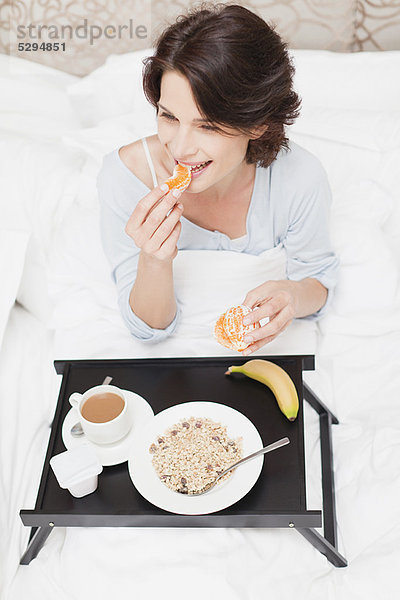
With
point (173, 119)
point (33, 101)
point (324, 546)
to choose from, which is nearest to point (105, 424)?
point (324, 546)

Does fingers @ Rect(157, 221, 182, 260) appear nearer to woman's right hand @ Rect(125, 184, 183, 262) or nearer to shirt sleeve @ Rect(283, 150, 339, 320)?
woman's right hand @ Rect(125, 184, 183, 262)

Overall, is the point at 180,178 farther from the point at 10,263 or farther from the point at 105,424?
the point at 10,263

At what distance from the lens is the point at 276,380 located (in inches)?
58.6

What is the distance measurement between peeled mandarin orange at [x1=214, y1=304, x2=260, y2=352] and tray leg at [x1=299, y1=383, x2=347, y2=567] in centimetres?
34

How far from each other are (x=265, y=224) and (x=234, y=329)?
1.33ft

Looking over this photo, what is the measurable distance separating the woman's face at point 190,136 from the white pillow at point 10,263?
0.72 m

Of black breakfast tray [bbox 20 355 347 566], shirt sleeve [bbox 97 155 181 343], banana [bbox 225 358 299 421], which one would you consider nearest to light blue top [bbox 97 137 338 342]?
shirt sleeve [bbox 97 155 181 343]

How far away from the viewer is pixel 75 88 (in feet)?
8.02

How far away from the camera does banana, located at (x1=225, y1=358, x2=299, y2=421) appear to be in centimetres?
145

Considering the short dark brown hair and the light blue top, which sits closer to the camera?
the short dark brown hair

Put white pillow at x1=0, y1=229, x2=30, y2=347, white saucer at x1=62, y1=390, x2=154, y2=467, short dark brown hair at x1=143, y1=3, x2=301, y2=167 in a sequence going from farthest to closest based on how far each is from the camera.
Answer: white pillow at x1=0, y1=229, x2=30, y2=347 < white saucer at x1=62, y1=390, x2=154, y2=467 < short dark brown hair at x1=143, y1=3, x2=301, y2=167

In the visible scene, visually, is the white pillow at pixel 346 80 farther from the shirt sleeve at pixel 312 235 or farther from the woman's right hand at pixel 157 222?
the woman's right hand at pixel 157 222

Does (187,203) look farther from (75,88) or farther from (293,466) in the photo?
(75,88)

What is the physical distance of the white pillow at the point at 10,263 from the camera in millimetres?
1952
